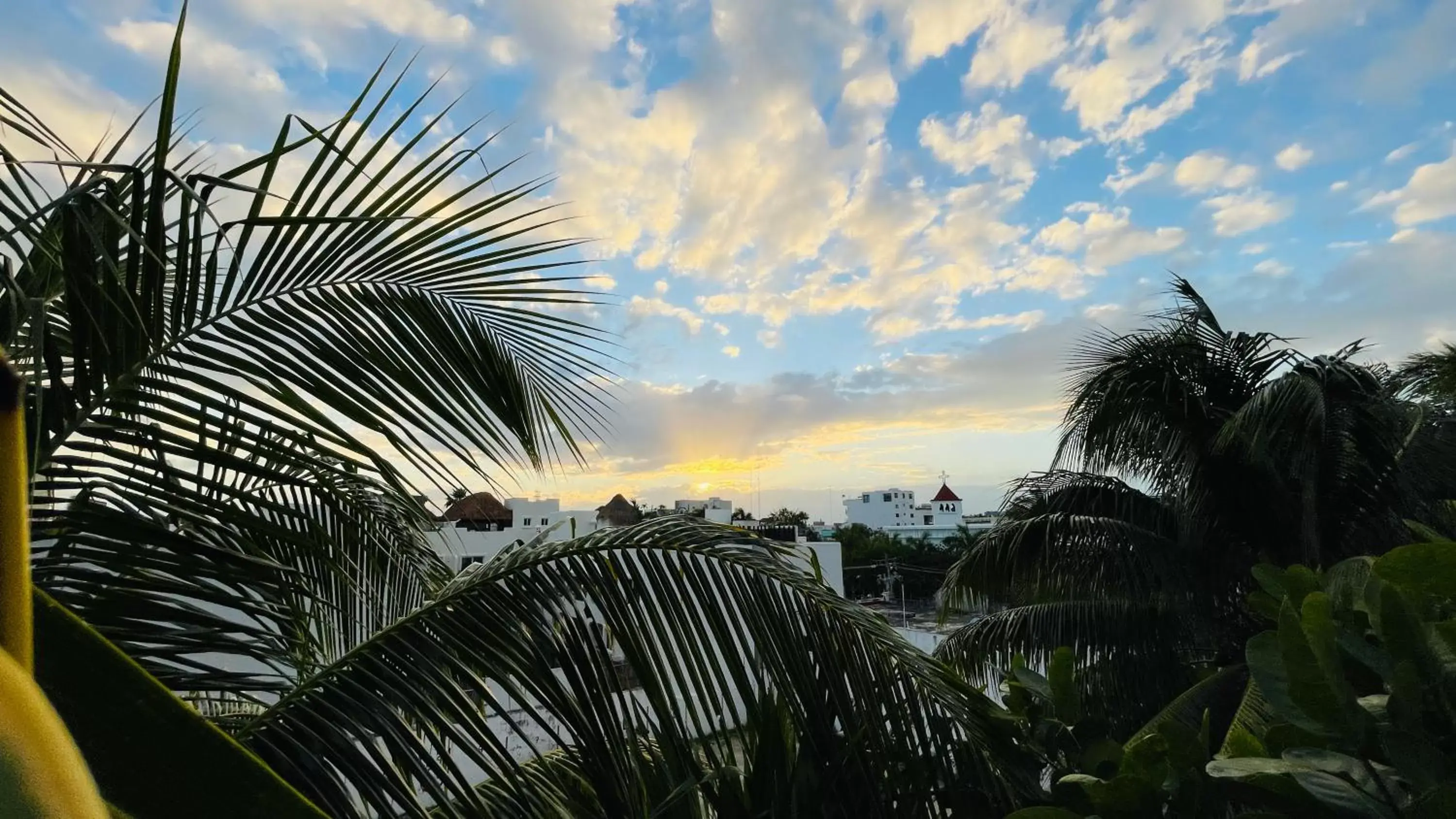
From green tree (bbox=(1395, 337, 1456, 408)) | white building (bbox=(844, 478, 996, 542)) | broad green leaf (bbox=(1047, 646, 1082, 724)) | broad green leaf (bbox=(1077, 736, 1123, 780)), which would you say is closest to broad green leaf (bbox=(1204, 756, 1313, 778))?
broad green leaf (bbox=(1077, 736, 1123, 780))

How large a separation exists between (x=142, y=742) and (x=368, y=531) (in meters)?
2.14

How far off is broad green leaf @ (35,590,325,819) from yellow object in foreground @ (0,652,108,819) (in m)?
0.17

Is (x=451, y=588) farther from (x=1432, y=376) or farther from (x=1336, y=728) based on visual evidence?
(x=1432, y=376)

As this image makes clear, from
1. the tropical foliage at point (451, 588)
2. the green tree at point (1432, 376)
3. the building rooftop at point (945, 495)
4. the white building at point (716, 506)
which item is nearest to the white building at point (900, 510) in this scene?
the building rooftop at point (945, 495)

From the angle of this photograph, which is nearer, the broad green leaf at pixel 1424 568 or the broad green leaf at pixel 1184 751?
the broad green leaf at pixel 1424 568

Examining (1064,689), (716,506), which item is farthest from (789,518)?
(1064,689)

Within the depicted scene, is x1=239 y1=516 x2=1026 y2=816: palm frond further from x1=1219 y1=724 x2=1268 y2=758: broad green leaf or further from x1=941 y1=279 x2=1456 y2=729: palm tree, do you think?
x1=941 y1=279 x2=1456 y2=729: palm tree

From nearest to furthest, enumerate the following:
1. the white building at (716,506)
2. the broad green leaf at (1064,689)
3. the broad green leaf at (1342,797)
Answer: the broad green leaf at (1342,797), the broad green leaf at (1064,689), the white building at (716,506)

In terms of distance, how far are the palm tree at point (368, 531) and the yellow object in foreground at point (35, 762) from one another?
3.42ft

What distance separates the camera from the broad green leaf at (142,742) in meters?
0.41

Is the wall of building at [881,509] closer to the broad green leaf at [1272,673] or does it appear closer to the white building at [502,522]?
the white building at [502,522]

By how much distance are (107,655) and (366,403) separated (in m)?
1.38

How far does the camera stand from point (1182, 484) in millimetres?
6590

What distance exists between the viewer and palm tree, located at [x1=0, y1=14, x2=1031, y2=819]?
1.44 metres
